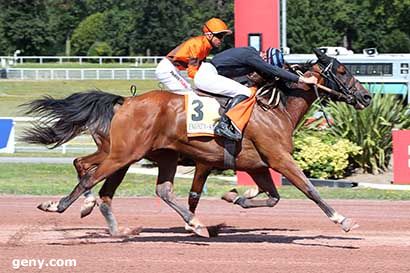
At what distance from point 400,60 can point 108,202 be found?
1980cm

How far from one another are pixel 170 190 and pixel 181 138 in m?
0.70

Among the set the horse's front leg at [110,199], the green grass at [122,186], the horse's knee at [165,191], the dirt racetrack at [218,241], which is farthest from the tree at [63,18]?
the horse's knee at [165,191]

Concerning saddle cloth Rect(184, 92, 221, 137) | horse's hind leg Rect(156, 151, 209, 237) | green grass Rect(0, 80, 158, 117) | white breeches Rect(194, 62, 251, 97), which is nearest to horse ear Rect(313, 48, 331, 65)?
white breeches Rect(194, 62, 251, 97)

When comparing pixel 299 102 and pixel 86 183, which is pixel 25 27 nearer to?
pixel 86 183

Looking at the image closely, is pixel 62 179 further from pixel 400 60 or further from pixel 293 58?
pixel 400 60

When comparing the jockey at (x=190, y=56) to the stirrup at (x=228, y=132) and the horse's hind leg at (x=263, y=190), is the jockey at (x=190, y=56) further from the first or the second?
the horse's hind leg at (x=263, y=190)

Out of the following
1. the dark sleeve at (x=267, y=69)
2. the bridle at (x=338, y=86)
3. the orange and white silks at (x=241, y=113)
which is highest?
the dark sleeve at (x=267, y=69)

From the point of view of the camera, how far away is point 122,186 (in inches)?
640

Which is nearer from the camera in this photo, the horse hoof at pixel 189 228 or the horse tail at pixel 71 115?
the horse hoof at pixel 189 228

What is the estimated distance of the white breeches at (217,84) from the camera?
31.4 ft

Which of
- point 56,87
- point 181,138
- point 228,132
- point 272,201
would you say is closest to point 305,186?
point 272,201

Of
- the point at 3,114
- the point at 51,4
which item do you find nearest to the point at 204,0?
the point at 51,4

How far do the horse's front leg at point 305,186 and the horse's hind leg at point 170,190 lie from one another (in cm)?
101

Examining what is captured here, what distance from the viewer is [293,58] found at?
27922 millimetres
